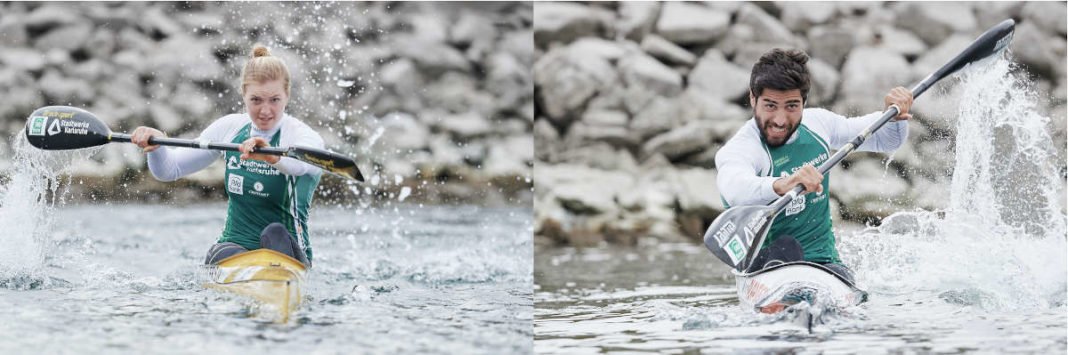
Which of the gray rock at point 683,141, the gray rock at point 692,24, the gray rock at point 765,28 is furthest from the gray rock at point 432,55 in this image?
the gray rock at point 765,28

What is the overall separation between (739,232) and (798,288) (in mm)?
300

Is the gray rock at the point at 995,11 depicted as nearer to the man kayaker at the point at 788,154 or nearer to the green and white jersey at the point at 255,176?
the man kayaker at the point at 788,154

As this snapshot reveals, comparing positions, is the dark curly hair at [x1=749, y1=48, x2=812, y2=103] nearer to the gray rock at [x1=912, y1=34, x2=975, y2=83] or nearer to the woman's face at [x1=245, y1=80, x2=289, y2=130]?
the woman's face at [x1=245, y1=80, x2=289, y2=130]

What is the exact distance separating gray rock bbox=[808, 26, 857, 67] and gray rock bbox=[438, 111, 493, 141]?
3.39 m

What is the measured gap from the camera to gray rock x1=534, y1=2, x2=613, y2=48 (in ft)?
41.3

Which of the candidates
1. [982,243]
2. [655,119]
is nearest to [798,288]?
[982,243]

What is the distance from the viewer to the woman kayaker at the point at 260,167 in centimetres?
496

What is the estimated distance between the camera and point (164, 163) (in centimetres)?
516

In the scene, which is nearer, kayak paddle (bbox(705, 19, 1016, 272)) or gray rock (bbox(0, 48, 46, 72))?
kayak paddle (bbox(705, 19, 1016, 272))

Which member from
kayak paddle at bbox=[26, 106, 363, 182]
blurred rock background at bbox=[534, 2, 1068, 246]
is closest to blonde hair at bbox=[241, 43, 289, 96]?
kayak paddle at bbox=[26, 106, 363, 182]

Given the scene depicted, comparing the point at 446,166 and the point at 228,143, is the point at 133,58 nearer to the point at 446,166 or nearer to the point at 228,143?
the point at 446,166

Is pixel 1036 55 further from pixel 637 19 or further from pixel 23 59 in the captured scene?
pixel 23 59

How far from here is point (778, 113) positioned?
4.60 meters

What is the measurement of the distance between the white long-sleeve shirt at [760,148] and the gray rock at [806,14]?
752 centimetres
